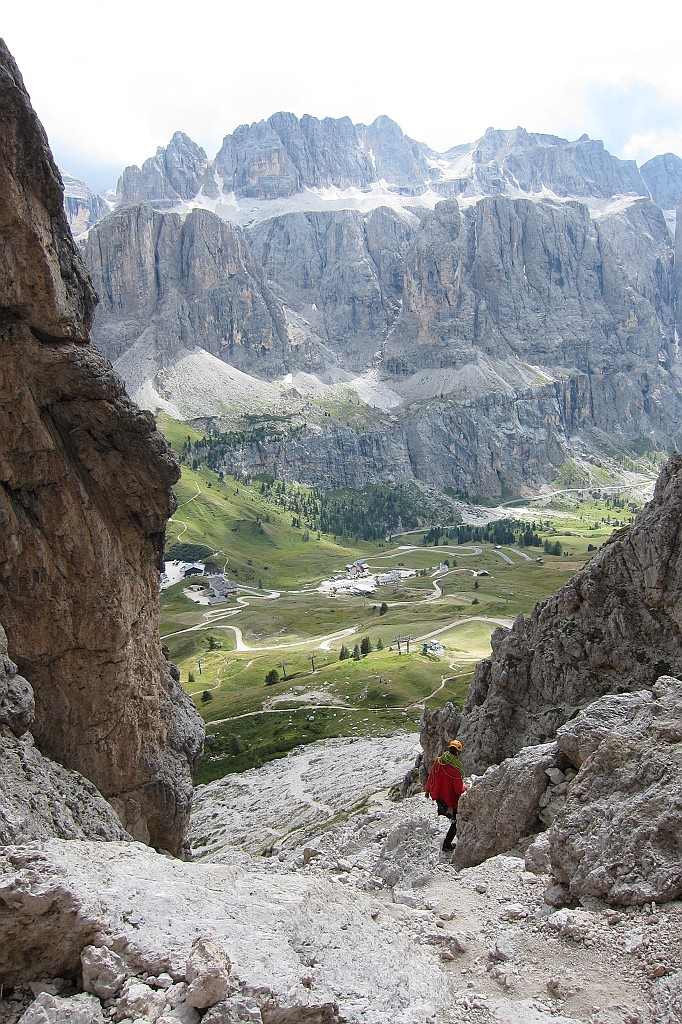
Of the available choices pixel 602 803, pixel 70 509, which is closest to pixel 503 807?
pixel 602 803

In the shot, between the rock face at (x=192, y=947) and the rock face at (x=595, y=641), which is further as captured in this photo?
the rock face at (x=595, y=641)

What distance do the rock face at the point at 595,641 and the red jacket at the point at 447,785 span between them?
836 cm

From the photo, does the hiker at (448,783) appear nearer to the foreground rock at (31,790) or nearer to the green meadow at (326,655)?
the foreground rock at (31,790)

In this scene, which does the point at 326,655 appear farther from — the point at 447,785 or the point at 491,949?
the point at 491,949

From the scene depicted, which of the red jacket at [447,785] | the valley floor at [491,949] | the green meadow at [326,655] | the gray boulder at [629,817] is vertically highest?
→ the gray boulder at [629,817]

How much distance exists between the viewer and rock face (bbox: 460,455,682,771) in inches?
1153

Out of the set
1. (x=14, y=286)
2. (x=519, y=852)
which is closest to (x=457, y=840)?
(x=519, y=852)

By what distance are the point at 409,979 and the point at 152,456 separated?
22685mm

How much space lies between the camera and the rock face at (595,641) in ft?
96.1

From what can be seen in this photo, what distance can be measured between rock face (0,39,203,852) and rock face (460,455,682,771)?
16776mm

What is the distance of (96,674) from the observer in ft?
91.6

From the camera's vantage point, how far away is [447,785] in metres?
24.6

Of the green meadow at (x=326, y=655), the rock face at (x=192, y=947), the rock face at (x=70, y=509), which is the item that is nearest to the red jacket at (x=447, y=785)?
the rock face at (x=192, y=947)

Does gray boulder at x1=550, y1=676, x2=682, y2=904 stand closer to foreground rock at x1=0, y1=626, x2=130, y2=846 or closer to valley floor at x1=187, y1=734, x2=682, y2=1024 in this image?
valley floor at x1=187, y1=734, x2=682, y2=1024
